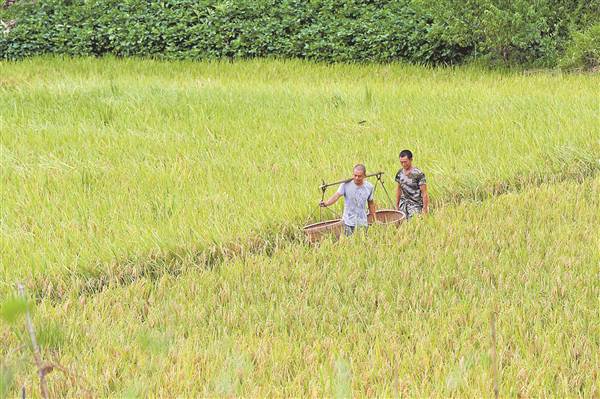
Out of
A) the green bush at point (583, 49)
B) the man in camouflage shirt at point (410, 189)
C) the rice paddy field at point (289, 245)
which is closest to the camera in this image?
the rice paddy field at point (289, 245)

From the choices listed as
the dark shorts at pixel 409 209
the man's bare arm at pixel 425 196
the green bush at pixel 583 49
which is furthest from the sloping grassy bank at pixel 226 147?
the man's bare arm at pixel 425 196

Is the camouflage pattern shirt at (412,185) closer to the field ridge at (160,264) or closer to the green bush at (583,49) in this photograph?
the field ridge at (160,264)

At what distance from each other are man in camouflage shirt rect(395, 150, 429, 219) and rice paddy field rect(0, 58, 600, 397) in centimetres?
17

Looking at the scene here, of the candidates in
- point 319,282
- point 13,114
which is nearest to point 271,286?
point 319,282

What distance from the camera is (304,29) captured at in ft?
45.3

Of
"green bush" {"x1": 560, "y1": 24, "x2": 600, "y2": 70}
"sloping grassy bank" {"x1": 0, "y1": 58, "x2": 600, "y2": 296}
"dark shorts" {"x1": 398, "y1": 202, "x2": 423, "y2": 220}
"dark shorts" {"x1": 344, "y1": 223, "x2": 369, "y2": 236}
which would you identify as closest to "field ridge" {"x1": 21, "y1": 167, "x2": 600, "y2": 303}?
"sloping grassy bank" {"x1": 0, "y1": 58, "x2": 600, "y2": 296}

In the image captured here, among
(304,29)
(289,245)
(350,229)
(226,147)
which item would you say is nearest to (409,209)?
(350,229)

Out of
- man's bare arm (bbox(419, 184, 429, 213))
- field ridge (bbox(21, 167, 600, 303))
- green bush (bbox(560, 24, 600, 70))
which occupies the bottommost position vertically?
field ridge (bbox(21, 167, 600, 303))

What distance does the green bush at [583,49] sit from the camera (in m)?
12.0

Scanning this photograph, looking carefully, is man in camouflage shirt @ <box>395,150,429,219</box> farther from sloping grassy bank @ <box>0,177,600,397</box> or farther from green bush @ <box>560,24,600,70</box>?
green bush @ <box>560,24,600,70</box>

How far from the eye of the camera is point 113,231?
586cm

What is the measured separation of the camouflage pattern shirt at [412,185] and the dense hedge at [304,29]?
6763 millimetres

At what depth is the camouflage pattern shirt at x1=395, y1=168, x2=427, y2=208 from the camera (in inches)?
237

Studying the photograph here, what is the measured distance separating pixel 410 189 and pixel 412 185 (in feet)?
0.17
